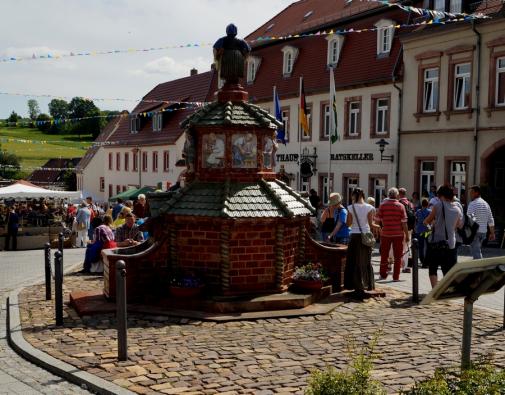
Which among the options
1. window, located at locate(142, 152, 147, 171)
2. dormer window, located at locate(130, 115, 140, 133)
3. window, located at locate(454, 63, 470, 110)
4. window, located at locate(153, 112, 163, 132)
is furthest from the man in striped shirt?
dormer window, located at locate(130, 115, 140, 133)

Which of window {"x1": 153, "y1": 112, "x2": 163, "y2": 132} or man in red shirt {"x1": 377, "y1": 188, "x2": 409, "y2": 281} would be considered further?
window {"x1": 153, "y1": 112, "x2": 163, "y2": 132}

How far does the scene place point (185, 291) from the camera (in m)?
9.57

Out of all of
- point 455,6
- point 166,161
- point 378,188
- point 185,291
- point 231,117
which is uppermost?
point 455,6

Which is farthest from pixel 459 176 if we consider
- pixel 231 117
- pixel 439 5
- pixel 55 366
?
pixel 55 366

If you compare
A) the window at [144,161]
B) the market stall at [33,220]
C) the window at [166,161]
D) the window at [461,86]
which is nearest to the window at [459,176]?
the window at [461,86]

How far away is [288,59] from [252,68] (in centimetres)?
382

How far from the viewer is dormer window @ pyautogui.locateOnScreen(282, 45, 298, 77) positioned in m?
32.6

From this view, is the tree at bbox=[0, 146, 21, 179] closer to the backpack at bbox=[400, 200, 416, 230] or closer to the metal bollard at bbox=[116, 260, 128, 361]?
the backpack at bbox=[400, 200, 416, 230]

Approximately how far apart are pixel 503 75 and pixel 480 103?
1.18m

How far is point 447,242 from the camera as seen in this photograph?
10.4 metres

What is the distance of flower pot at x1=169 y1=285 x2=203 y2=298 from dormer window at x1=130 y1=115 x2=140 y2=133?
39452 mm

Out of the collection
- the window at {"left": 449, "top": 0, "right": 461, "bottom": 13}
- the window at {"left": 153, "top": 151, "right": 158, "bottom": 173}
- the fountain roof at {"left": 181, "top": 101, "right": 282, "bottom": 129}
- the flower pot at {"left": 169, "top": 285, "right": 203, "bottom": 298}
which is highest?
the window at {"left": 449, "top": 0, "right": 461, "bottom": 13}

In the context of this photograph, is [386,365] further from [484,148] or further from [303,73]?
[303,73]

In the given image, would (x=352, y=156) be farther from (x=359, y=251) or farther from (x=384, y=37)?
(x=359, y=251)
